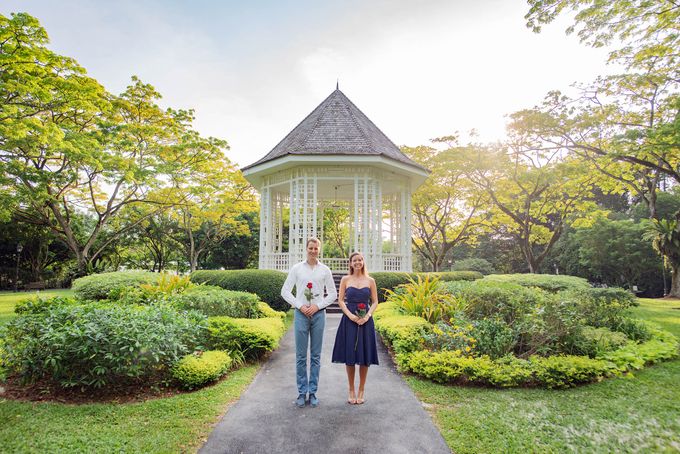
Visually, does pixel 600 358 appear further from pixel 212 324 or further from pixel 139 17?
pixel 139 17

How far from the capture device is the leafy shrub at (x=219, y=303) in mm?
7043

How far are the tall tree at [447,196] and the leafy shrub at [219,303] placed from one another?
45.5 feet

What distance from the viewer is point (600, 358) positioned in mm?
5418

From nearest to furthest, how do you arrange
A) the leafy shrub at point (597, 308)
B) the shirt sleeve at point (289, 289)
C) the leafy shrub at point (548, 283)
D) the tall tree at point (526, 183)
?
the shirt sleeve at point (289, 289), the leafy shrub at point (597, 308), the leafy shrub at point (548, 283), the tall tree at point (526, 183)

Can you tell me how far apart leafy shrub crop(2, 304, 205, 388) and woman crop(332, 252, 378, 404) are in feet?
6.85

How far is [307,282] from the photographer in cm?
434

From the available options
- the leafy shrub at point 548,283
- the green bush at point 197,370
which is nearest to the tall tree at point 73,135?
the green bush at point 197,370

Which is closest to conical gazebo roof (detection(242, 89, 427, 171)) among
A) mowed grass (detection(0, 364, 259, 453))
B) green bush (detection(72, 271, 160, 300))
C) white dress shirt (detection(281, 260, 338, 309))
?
green bush (detection(72, 271, 160, 300))

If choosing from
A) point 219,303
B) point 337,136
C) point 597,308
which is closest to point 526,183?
point 337,136

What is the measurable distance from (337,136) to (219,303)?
7866 mm

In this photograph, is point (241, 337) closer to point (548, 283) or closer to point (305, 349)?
point (305, 349)

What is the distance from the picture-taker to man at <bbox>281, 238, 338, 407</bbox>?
416cm

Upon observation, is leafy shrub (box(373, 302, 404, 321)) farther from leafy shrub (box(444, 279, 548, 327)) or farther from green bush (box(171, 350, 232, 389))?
green bush (box(171, 350, 232, 389))

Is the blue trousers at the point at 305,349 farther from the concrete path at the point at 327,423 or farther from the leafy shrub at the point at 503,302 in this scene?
Answer: the leafy shrub at the point at 503,302
